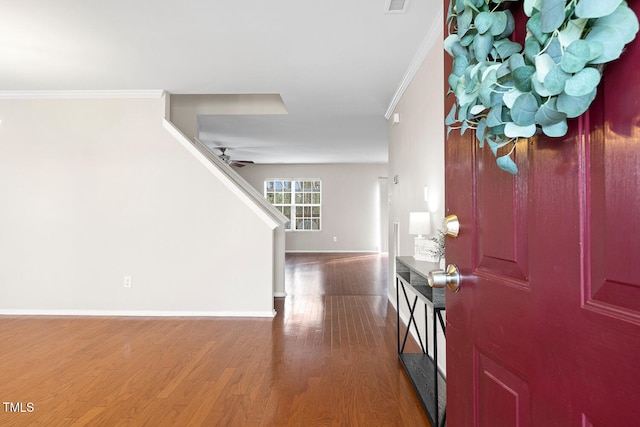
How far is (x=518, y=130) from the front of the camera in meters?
0.60

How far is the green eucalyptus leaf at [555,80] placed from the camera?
0.50m

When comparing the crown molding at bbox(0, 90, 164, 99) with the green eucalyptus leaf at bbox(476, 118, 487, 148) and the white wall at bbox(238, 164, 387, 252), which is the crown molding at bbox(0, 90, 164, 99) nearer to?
the green eucalyptus leaf at bbox(476, 118, 487, 148)

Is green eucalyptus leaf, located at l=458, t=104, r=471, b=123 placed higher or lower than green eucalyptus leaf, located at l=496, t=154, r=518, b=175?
higher

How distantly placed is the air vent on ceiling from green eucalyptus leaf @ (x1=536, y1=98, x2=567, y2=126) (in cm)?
205

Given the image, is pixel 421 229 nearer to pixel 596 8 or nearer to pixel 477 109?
pixel 477 109

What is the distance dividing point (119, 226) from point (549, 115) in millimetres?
4304

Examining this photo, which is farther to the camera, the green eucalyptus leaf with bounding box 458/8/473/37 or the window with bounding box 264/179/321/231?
the window with bounding box 264/179/321/231

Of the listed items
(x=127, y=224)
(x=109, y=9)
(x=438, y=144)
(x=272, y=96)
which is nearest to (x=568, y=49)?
(x=438, y=144)

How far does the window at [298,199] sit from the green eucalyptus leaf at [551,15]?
9.83 m

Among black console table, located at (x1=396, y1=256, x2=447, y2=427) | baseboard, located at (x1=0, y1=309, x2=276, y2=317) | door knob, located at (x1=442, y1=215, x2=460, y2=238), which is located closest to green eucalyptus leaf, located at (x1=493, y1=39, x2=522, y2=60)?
door knob, located at (x1=442, y1=215, x2=460, y2=238)

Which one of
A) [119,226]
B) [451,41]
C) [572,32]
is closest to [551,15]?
[572,32]

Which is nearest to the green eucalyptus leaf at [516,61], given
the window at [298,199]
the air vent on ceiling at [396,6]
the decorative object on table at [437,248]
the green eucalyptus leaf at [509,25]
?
the green eucalyptus leaf at [509,25]

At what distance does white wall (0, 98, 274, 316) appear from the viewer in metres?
4.00

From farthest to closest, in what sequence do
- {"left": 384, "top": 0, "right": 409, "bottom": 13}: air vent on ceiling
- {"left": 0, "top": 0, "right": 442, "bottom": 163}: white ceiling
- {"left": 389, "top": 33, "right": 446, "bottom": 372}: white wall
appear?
{"left": 389, "top": 33, "right": 446, "bottom": 372}: white wall → {"left": 0, "top": 0, "right": 442, "bottom": 163}: white ceiling → {"left": 384, "top": 0, "right": 409, "bottom": 13}: air vent on ceiling
